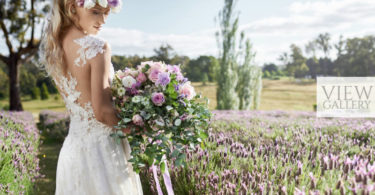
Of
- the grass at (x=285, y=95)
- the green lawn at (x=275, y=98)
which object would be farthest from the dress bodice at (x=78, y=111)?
the grass at (x=285, y=95)

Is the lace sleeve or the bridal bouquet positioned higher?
the lace sleeve

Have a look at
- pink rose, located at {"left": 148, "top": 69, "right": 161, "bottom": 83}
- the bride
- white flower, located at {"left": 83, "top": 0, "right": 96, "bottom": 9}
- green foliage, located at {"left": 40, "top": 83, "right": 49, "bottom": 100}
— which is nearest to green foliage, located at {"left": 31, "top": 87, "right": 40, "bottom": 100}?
green foliage, located at {"left": 40, "top": 83, "right": 49, "bottom": 100}

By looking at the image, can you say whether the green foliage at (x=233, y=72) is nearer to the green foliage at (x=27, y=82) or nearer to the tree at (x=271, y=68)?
the green foliage at (x=27, y=82)

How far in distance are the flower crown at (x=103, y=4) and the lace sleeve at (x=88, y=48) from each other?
0.73ft

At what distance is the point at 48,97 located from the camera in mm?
37781

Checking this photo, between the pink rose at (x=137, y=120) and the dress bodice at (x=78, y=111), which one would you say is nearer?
the pink rose at (x=137, y=120)

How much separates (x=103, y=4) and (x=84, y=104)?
0.77 metres

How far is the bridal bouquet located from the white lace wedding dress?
16 cm

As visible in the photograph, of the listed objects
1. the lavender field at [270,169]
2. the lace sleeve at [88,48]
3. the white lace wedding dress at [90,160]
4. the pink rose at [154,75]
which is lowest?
the lavender field at [270,169]

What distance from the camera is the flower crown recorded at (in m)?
2.06

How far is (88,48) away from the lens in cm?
207

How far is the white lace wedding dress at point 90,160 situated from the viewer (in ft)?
7.33

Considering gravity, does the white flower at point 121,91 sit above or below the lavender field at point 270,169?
→ above

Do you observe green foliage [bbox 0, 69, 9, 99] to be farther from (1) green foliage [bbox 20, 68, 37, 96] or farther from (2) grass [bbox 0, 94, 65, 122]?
(1) green foliage [bbox 20, 68, 37, 96]
